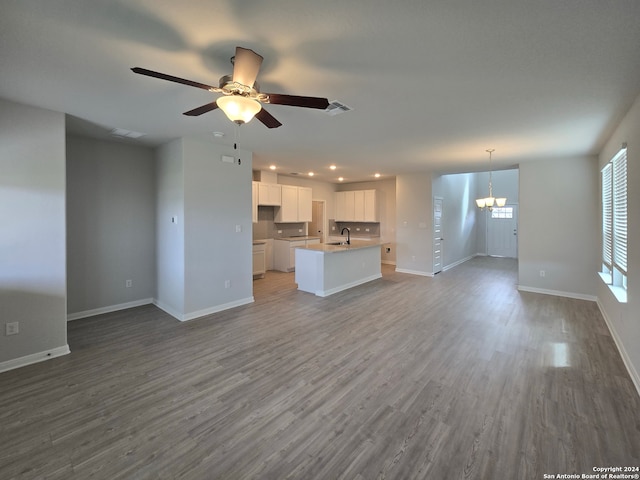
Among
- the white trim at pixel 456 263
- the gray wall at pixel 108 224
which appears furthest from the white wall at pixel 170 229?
the white trim at pixel 456 263

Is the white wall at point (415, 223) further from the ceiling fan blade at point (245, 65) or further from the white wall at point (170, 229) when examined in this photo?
the ceiling fan blade at point (245, 65)

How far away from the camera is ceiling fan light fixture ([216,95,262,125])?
1.87 metres

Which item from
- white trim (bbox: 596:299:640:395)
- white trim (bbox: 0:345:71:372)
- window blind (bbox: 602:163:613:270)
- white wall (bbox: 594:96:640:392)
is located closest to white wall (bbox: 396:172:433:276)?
window blind (bbox: 602:163:613:270)

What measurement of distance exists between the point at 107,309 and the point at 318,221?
618 centimetres

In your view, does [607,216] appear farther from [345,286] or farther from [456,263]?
[456,263]

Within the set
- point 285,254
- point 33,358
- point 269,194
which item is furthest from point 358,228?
point 33,358

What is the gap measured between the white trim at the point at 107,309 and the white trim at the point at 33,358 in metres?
1.24

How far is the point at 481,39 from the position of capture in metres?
1.77

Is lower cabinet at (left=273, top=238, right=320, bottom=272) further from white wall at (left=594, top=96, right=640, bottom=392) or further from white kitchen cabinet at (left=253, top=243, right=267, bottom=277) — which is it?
white wall at (left=594, top=96, right=640, bottom=392)

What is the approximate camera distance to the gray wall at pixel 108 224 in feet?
13.5

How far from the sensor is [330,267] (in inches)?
217

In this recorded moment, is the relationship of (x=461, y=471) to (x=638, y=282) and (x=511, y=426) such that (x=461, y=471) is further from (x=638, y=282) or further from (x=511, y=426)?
(x=638, y=282)

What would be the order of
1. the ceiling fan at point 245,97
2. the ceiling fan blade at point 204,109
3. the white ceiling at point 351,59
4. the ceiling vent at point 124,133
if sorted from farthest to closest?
the ceiling vent at point 124,133 < the ceiling fan blade at point 204,109 < the ceiling fan at point 245,97 < the white ceiling at point 351,59

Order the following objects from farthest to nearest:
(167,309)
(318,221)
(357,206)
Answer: (318,221)
(357,206)
(167,309)
